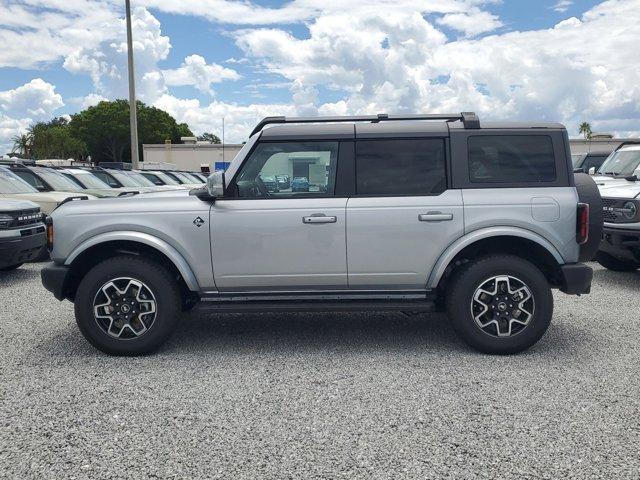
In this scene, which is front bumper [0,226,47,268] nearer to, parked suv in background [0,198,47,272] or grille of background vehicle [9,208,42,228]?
parked suv in background [0,198,47,272]

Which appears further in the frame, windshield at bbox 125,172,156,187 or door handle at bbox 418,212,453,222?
windshield at bbox 125,172,156,187

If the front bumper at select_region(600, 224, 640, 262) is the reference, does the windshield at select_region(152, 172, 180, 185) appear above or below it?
above

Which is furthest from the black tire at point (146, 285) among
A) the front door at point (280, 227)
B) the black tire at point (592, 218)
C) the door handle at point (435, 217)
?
the black tire at point (592, 218)

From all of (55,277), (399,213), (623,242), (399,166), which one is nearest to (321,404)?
(399,213)

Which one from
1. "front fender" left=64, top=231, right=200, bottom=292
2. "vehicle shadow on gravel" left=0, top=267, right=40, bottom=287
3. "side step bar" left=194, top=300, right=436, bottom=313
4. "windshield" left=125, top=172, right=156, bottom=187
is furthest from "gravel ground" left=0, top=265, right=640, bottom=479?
"windshield" left=125, top=172, right=156, bottom=187

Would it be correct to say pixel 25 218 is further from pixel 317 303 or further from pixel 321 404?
pixel 321 404

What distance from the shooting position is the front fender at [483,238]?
4.54 meters

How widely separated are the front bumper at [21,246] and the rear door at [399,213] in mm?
5128

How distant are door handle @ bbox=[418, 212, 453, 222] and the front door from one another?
24.3 inches

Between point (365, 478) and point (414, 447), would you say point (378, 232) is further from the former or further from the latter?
point (365, 478)

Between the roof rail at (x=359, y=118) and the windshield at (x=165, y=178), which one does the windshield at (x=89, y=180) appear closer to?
the windshield at (x=165, y=178)

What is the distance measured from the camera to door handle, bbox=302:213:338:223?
14.9ft

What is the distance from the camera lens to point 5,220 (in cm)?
755

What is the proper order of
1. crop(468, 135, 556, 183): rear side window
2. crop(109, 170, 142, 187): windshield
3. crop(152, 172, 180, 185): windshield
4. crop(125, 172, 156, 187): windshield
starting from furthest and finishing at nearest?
1. crop(152, 172, 180, 185): windshield
2. crop(125, 172, 156, 187): windshield
3. crop(109, 170, 142, 187): windshield
4. crop(468, 135, 556, 183): rear side window
